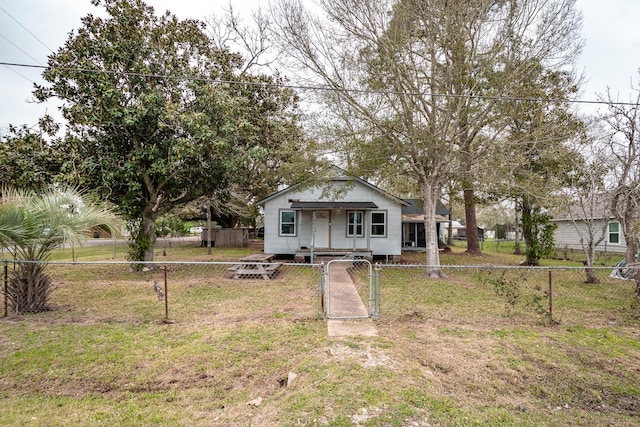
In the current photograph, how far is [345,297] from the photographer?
27.1 ft

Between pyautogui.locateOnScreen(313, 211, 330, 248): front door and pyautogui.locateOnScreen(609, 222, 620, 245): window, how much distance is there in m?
17.1

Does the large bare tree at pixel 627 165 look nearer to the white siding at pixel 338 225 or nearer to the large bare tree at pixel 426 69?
the large bare tree at pixel 426 69

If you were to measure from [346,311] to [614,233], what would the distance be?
21.2 metres

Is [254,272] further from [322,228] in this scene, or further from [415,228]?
[415,228]

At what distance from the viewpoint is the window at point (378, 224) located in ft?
55.1

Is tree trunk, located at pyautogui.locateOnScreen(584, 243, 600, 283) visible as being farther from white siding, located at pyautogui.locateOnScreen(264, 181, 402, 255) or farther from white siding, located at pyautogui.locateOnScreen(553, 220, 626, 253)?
white siding, located at pyautogui.locateOnScreen(553, 220, 626, 253)

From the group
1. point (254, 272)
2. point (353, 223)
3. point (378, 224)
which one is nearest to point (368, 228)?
point (353, 223)

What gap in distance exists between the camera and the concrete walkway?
221 inches

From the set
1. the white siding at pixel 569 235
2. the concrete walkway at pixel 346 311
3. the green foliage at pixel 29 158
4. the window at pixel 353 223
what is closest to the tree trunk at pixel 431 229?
the concrete walkway at pixel 346 311

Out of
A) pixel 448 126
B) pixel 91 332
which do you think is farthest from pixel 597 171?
pixel 91 332

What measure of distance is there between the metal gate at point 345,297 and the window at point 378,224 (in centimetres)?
442

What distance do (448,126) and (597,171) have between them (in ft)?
15.9

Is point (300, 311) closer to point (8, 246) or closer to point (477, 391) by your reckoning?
point (477, 391)

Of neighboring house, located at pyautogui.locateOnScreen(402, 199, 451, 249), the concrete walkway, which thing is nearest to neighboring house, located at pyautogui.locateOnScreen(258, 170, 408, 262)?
the concrete walkway
